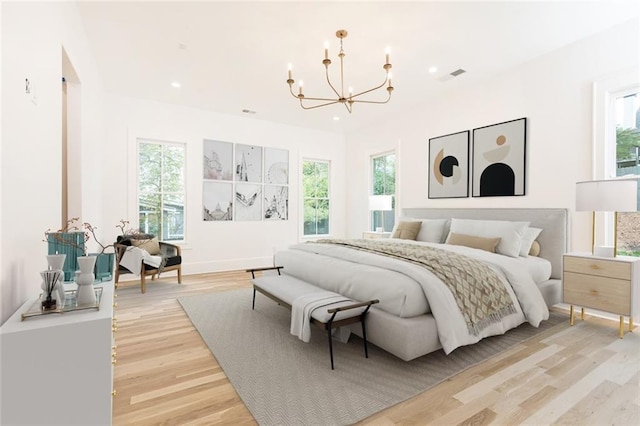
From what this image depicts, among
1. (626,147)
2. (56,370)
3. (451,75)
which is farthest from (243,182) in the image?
(626,147)

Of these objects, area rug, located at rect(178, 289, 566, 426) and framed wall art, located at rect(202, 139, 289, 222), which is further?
framed wall art, located at rect(202, 139, 289, 222)

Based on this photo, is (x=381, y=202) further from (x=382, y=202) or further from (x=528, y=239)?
(x=528, y=239)

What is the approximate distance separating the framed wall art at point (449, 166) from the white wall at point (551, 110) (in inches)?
4.4

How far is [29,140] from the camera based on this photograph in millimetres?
1672

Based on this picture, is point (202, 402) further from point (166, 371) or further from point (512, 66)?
point (512, 66)

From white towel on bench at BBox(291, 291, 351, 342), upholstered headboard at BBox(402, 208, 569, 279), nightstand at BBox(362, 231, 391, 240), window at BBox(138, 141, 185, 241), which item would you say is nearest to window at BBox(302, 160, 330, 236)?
nightstand at BBox(362, 231, 391, 240)

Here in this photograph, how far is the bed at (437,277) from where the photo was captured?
2.19m

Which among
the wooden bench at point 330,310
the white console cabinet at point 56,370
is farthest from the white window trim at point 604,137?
the white console cabinet at point 56,370

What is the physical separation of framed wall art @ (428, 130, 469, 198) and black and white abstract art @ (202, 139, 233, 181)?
11.5 ft

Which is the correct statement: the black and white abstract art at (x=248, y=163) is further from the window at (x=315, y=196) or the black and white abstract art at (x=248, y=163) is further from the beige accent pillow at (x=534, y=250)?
the beige accent pillow at (x=534, y=250)

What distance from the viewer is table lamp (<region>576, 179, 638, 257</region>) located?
266 centimetres

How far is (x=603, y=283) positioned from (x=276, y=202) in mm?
4941

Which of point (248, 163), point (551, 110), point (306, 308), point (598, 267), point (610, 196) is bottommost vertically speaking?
point (306, 308)

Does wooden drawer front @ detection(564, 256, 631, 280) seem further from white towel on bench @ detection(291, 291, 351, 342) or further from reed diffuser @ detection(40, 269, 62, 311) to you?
reed diffuser @ detection(40, 269, 62, 311)
